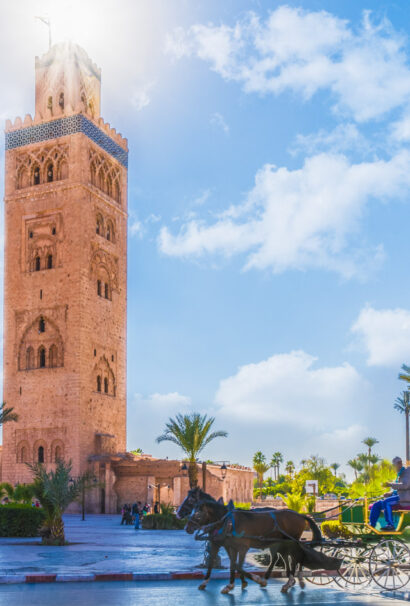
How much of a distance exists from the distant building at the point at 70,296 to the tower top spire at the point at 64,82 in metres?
0.08

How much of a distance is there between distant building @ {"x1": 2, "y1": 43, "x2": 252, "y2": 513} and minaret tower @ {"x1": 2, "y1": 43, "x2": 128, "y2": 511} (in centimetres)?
7

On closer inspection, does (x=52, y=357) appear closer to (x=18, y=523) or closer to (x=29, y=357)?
(x=29, y=357)

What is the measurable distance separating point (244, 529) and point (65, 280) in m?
36.9

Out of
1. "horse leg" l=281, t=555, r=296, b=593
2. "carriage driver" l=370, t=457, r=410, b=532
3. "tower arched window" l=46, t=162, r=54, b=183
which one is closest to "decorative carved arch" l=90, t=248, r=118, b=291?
"tower arched window" l=46, t=162, r=54, b=183

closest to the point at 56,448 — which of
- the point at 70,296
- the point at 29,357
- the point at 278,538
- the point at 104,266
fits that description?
the point at 29,357

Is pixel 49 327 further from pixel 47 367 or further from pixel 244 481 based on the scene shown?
pixel 244 481

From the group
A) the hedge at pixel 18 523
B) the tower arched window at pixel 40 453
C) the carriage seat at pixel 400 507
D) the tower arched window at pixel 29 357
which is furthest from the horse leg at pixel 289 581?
the tower arched window at pixel 29 357

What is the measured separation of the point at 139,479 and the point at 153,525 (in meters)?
14.2

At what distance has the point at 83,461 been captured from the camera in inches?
1647

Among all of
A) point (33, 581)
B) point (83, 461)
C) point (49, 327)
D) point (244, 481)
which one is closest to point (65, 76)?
point (49, 327)

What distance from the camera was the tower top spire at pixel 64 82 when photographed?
1890 inches

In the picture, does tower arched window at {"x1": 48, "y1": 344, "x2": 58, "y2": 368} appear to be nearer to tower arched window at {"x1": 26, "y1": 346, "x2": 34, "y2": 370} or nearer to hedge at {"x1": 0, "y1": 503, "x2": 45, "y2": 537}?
tower arched window at {"x1": 26, "y1": 346, "x2": 34, "y2": 370}

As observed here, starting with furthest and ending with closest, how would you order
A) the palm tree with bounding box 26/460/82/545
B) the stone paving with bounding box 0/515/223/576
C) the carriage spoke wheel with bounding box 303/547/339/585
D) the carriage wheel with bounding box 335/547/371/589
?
the palm tree with bounding box 26/460/82/545 → the stone paving with bounding box 0/515/223/576 → the carriage spoke wheel with bounding box 303/547/339/585 → the carriage wheel with bounding box 335/547/371/589

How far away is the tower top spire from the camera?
48.0 metres
